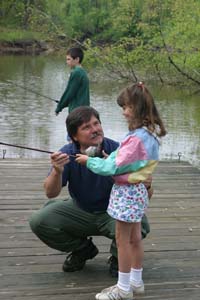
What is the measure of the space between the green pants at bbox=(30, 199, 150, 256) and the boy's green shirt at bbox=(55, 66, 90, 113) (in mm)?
3160

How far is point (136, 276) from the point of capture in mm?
3232

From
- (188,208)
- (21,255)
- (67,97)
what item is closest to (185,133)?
(67,97)

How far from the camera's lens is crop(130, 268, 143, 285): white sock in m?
3.21

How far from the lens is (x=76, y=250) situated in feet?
11.6

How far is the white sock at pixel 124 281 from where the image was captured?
3099 mm

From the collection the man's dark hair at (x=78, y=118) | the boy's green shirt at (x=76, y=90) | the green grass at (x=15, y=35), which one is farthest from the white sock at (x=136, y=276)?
the green grass at (x=15, y=35)

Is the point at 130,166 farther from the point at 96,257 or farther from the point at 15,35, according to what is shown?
the point at 15,35

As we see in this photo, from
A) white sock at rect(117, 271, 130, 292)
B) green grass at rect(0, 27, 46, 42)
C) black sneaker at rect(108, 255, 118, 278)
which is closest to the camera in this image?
white sock at rect(117, 271, 130, 292)

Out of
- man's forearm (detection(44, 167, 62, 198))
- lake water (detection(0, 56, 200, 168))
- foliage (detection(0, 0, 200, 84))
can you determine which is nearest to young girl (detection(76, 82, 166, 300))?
man's forearm (detection(44, 167, 62, 198))

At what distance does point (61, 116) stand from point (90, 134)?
1193cm

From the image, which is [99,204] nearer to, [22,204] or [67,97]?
[22,204]

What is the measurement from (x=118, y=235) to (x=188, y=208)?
2.27 metres

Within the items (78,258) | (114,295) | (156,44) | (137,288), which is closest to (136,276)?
(137,288)

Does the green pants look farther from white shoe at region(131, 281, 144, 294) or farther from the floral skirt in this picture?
the floral skirt
